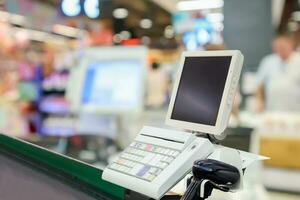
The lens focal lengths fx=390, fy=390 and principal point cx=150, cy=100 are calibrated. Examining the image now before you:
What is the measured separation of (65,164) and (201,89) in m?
0.60

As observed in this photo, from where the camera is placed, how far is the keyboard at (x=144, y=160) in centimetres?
75

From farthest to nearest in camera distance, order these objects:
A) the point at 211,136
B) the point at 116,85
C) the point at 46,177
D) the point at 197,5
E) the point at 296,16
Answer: the point at 296,16 → the point at 197,5 → the point at 116,85 → the point at 46,177 → the point at 211,136

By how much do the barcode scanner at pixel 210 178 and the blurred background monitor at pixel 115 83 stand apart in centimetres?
198

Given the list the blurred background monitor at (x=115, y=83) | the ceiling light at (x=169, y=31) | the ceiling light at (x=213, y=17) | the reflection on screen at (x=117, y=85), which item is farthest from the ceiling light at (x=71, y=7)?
the ceiling light at (x=169, y=31)

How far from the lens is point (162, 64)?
6.04 m

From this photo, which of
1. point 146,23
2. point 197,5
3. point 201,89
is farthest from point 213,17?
point 201,89

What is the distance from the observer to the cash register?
74 centimetres

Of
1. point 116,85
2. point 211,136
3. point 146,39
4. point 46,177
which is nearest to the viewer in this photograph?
point 211,136

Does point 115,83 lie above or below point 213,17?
below

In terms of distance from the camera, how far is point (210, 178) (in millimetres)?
701

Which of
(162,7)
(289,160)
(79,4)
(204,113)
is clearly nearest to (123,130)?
(79,4)

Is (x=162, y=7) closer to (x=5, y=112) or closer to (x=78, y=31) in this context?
(x=78, y=31)

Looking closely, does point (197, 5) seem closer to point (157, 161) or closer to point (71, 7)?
point (71, 7)

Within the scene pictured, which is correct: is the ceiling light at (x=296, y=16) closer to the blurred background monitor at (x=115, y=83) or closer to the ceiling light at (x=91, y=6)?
the ceiling light at (x=91, y=6)
